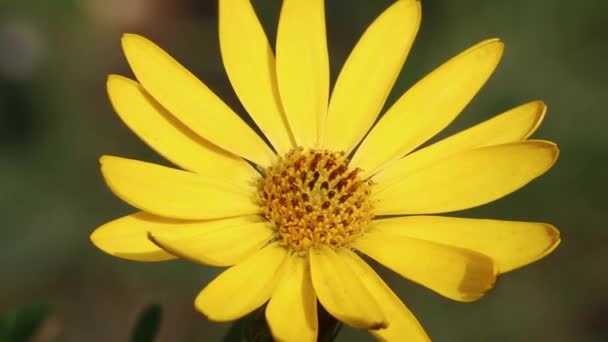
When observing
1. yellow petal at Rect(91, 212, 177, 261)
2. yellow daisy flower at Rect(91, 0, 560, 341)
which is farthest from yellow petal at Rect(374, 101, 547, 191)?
yellow petal at Rect(91, 212, 177, 261)

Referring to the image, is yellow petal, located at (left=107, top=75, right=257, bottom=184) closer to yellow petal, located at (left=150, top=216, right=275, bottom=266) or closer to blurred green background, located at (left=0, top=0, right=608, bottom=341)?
yellow petal, located at (left=150, top=216, right=275, bottom=266)

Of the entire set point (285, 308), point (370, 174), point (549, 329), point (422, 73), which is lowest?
point (549, 329)

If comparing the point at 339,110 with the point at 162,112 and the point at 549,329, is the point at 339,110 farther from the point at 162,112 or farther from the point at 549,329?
the point at 549,329

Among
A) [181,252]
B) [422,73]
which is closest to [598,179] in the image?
[422,73]

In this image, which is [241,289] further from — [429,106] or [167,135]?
[429,106]

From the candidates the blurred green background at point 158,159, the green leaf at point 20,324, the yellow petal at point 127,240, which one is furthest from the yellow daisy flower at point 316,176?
the blurred green background at point 158,159
